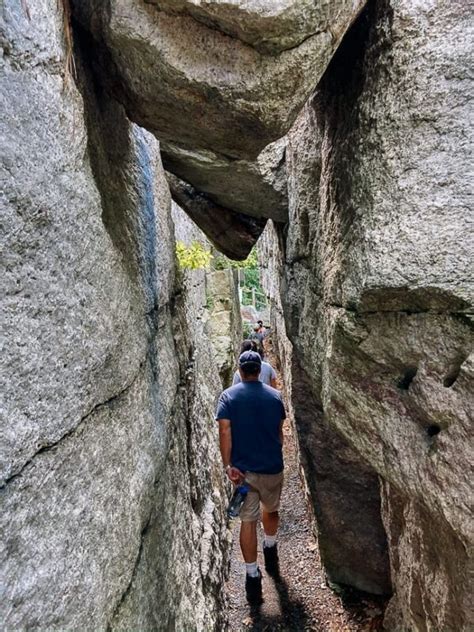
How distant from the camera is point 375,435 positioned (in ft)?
7.64

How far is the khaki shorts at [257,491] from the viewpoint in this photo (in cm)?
405

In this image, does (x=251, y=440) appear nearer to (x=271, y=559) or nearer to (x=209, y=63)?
(x=271, y=559)

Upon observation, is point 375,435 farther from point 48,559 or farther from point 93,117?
point 93,117

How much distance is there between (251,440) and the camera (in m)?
3.94

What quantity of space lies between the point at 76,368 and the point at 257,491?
312 centimetres

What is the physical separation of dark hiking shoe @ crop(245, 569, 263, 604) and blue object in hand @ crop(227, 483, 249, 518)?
71 cm

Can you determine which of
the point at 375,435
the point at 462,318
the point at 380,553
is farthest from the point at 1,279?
the point at 380,553

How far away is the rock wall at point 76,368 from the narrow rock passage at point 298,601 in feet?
4.42

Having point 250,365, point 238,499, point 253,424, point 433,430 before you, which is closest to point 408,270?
point 433,430

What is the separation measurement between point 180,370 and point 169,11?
278cm

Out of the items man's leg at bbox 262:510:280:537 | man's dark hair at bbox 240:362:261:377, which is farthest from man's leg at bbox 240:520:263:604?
man's dark hair at bbox 240:362:261:377

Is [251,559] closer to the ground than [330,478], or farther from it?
closer to the ground

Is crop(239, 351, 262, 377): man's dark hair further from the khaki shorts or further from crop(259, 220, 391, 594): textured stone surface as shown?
→ the khaki shorts

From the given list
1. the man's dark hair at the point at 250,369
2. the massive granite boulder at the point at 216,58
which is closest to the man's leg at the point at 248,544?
the man's dark hair at the point at 250,369
